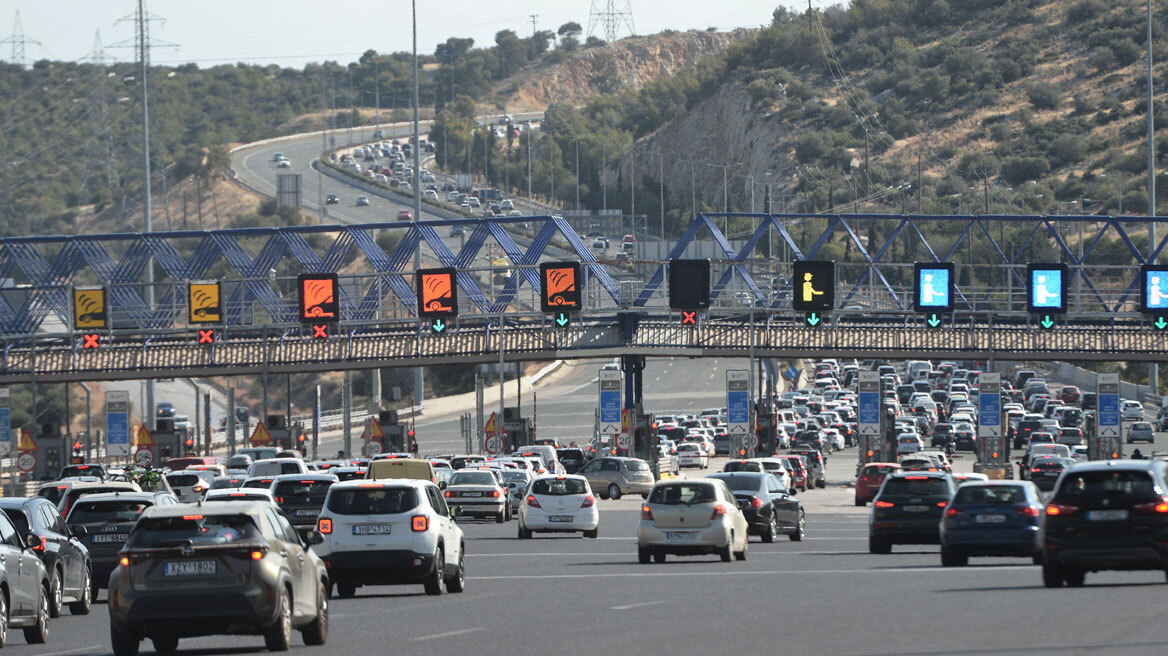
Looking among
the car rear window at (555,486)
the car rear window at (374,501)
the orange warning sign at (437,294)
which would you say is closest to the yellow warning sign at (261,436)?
the orange warning sign at (437,294)

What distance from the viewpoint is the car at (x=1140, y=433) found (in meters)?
81.5

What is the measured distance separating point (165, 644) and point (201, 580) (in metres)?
1.34

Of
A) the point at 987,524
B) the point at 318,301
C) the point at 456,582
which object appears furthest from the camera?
the point at 318,301

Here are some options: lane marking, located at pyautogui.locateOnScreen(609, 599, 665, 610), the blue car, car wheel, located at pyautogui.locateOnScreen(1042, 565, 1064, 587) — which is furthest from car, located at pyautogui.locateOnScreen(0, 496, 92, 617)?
→ the blue car

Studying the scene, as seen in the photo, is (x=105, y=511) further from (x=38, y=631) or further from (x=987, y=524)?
(x=987, y=524)

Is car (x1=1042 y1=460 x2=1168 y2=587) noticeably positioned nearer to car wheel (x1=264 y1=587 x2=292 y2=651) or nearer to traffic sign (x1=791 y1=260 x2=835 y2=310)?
car wheel (x1=264 y1=587 x2=292 y2=651)

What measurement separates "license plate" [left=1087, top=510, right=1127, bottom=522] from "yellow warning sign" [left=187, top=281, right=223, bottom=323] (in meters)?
46.4

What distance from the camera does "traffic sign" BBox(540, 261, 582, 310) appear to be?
196 ft

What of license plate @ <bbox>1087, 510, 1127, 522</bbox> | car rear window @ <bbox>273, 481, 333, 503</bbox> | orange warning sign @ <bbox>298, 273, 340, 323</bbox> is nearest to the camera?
license plate @ <bbox>1087, 510, 1127, 522</bbox>

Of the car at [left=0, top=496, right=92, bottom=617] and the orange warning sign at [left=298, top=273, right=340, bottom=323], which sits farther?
the orange warning sign at [left=298, top=273, right=340, bottom=323]

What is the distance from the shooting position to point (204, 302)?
64.6 m

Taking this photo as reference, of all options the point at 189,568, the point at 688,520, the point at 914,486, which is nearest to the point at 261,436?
the point at 914,486

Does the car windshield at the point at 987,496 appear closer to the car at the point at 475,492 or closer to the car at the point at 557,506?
the car at the point at 557,506

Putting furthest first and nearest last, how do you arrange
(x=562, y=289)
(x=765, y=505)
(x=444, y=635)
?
1. (x=562, y=289)
2. (x=765, y=505)
3. (x=444, y=635)
